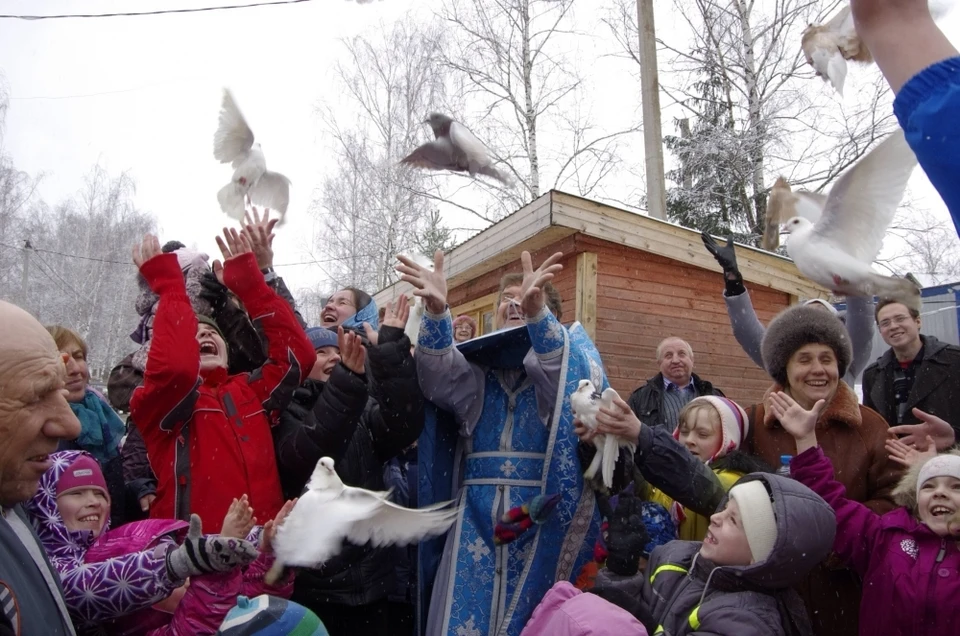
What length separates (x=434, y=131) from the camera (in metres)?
4.14

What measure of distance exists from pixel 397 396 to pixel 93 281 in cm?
2722

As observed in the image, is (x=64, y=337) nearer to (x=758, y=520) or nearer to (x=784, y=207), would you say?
(x=758, y=520)

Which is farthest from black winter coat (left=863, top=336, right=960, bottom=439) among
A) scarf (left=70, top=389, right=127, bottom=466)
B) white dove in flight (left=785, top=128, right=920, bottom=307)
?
scarf (left=70, top=389, right=127, bottom=466)

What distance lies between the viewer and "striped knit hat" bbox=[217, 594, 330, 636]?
1832mm

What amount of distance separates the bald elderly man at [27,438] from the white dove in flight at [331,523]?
805mm

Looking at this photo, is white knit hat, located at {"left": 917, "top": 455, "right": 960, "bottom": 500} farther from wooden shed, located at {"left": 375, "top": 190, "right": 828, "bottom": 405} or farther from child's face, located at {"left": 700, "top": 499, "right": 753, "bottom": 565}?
wooden shed, located at {"left": 375, "top": 190, "right": 828, "bottom": 405}

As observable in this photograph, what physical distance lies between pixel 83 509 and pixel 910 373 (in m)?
3.71

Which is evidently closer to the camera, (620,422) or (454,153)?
(620,422)

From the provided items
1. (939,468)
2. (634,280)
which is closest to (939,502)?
(939,468)

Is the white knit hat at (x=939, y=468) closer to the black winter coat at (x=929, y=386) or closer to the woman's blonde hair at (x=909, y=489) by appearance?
the woman's blonde hair at (x=909, y=489)

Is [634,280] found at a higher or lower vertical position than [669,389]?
higher

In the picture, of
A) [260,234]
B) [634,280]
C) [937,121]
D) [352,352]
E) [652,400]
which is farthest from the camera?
[634,280]

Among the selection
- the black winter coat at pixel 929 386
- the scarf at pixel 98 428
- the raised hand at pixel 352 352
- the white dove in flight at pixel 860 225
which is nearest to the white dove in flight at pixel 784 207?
the white dove in flight at pixel 860 225

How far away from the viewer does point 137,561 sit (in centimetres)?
192
